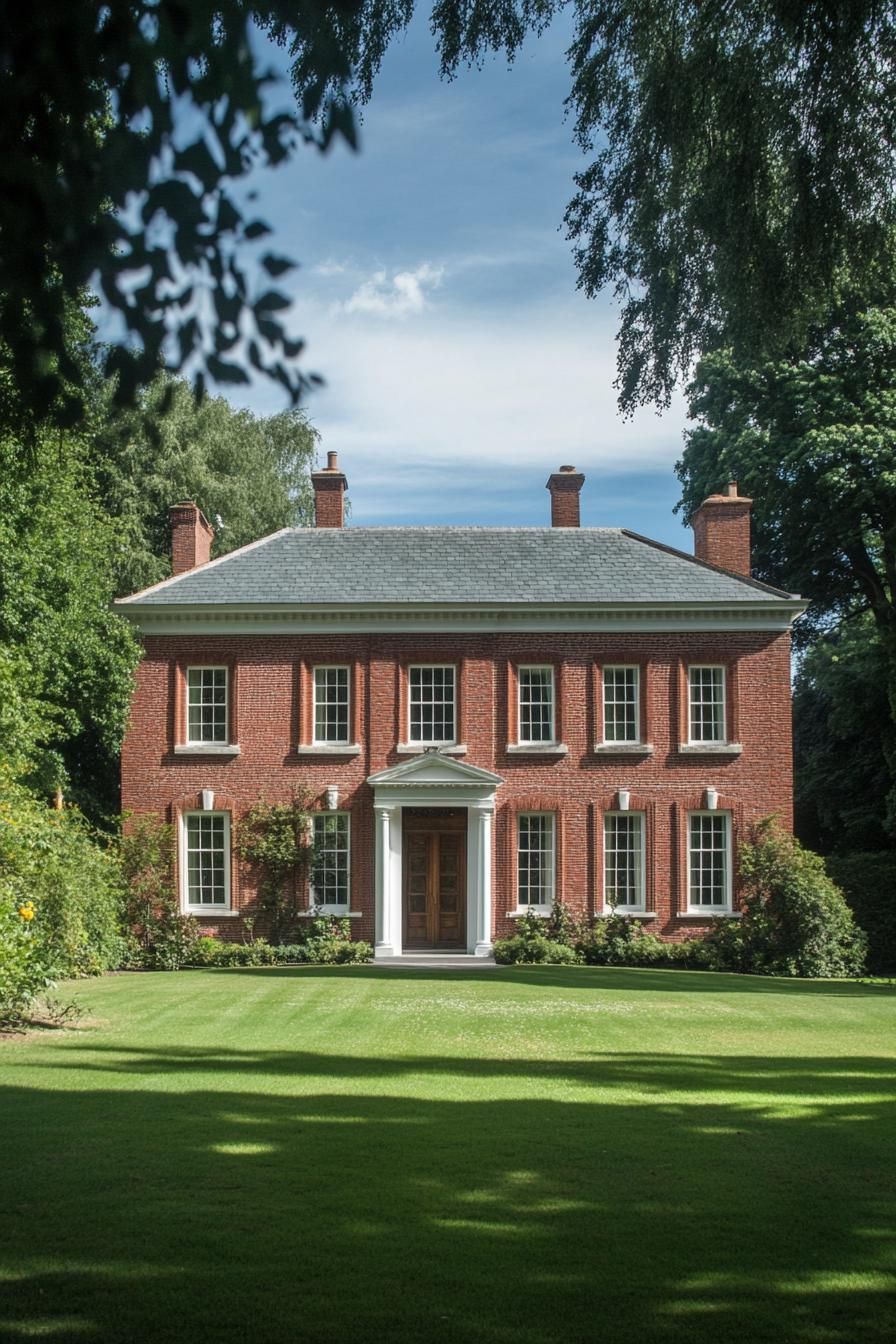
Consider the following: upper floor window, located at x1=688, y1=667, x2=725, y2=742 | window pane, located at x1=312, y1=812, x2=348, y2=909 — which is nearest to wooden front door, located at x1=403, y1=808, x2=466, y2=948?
window pane, located at x1=312, y1=812, x2=348, y2=909

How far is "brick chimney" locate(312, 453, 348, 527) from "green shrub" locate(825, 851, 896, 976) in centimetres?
1415

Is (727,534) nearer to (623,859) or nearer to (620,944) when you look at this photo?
(623,859)

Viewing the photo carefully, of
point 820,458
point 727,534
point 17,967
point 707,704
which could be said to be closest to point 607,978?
point 707,704

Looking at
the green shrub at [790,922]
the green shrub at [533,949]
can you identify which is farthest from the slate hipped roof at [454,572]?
the green shrub at [533,949]

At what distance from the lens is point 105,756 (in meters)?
35.6

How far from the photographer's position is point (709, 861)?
29.8 m

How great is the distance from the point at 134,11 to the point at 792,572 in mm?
34185

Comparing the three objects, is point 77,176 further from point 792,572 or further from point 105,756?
point 792,572

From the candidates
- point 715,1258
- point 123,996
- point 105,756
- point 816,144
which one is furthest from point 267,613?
point 715,1258

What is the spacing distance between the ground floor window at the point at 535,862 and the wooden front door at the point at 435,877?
126 cm

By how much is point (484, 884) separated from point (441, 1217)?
21947mm

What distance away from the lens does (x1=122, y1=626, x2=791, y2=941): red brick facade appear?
97.8ft

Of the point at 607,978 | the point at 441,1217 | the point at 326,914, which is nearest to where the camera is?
the point at 441,1217

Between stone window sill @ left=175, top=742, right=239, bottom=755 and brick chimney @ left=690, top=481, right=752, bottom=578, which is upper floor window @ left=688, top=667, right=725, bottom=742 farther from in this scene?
stone window sill @ left=175, top=742, right=239, bottom=755
